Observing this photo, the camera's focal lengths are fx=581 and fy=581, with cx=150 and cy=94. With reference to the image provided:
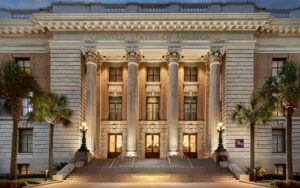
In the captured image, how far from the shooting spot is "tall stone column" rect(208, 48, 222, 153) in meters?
52.4

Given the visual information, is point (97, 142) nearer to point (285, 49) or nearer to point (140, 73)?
point (140, 73)

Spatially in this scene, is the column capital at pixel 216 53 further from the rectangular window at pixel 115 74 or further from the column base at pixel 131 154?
the column base at pixel 131 154

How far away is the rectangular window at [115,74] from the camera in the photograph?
59109mm

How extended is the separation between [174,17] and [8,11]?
16.0 meters

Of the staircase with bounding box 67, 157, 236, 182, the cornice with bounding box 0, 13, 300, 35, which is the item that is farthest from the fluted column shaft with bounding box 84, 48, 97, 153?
the staircase with bounding box 67, 157, 236, 182

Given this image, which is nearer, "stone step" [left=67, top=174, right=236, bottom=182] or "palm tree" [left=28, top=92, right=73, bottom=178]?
"palm tree" [left=28, top=92, right=73, bottom=178]

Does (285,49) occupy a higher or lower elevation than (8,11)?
lower

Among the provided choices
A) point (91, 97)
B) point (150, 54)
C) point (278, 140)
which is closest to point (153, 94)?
point (150, 54)

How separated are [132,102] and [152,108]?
591 centimetres

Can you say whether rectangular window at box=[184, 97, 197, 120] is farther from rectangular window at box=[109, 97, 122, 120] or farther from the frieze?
the frieze

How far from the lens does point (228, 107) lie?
52156 millimetres

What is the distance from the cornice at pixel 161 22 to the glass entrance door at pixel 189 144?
1132 cm

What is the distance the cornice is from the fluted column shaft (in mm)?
2496

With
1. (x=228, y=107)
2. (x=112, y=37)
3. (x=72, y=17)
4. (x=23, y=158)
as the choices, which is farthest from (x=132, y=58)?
(x=23, y=158)
